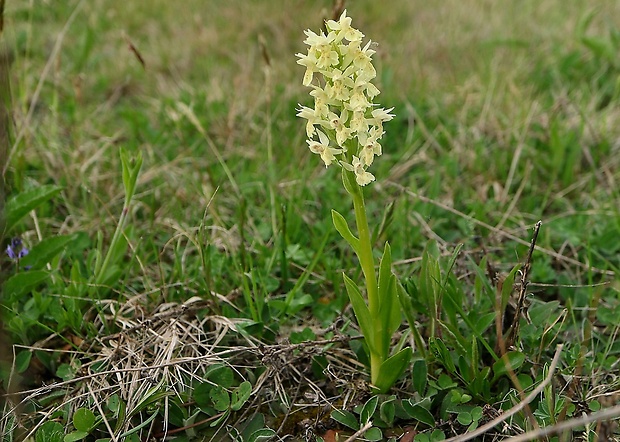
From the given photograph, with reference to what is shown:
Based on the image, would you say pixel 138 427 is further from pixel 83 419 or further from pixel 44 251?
pixel 44 251

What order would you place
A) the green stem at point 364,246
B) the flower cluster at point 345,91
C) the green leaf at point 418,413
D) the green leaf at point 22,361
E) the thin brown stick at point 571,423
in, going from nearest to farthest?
1. the thin brown stick at point 571,423
2. the flower cluster at point 345,91
3. the green stem at point 364,246
4. the green leaf at point 418,413
5. the green leaf at point 22,361

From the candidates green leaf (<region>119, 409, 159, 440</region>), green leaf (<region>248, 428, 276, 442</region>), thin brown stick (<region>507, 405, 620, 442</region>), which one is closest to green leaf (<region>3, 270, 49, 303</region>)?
green leaf (<region>119, 409, 159, 440</region>)

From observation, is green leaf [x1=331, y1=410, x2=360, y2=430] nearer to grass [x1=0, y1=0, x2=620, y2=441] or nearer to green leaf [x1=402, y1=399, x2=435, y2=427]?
grass [x1=0, y1=0, x2=620, y2=441]

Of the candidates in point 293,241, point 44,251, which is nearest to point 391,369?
point 293,241

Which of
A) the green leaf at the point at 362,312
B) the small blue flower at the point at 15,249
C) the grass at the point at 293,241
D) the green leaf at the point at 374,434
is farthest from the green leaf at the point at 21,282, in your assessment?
the green leaf at the point at 374,434

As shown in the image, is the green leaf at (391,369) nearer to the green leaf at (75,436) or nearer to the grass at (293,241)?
the grass at (293,241)

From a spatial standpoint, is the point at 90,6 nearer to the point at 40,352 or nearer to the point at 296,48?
the point at 296,48
